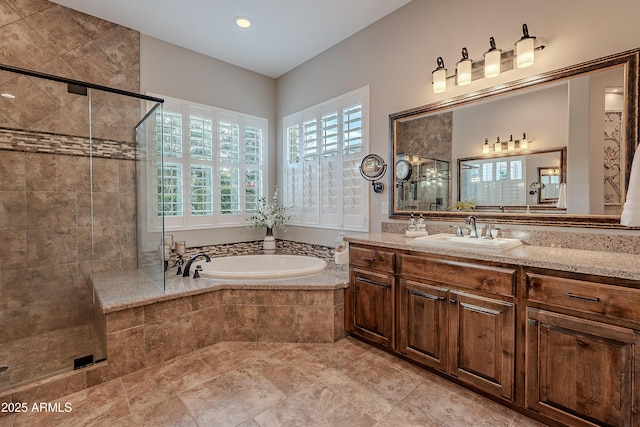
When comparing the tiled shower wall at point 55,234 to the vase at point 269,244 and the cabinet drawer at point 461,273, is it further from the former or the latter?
the cabinet drawer at point 461,273

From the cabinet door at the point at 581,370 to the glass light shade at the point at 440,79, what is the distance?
1806 mm

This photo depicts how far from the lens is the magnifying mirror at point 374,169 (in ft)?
9.72

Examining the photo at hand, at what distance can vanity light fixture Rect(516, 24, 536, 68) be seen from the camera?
6.43 ft

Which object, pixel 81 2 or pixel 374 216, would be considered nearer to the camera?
pixel 81 2

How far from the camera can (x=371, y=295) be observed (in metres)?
2.41

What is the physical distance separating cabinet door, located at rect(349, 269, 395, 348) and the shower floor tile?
1962mm

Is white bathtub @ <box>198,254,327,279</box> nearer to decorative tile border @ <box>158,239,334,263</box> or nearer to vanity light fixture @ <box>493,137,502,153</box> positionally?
decorative tile border @ <box>158,239,334,263</box>

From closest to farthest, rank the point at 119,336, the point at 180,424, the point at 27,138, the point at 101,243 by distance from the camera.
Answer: the point at 180,424, the point at 119,336, the point at 27,138, the point at 101,243

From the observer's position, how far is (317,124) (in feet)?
12.2

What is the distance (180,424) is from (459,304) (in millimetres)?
1787

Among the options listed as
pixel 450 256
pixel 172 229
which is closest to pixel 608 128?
pixel 450 256

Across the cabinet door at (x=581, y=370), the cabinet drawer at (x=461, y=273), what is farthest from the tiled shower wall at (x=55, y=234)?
the cabinet door at (x=581, y=370)

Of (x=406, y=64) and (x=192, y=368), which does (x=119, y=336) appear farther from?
(x=406, y=64)

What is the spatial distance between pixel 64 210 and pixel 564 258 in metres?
3.90
